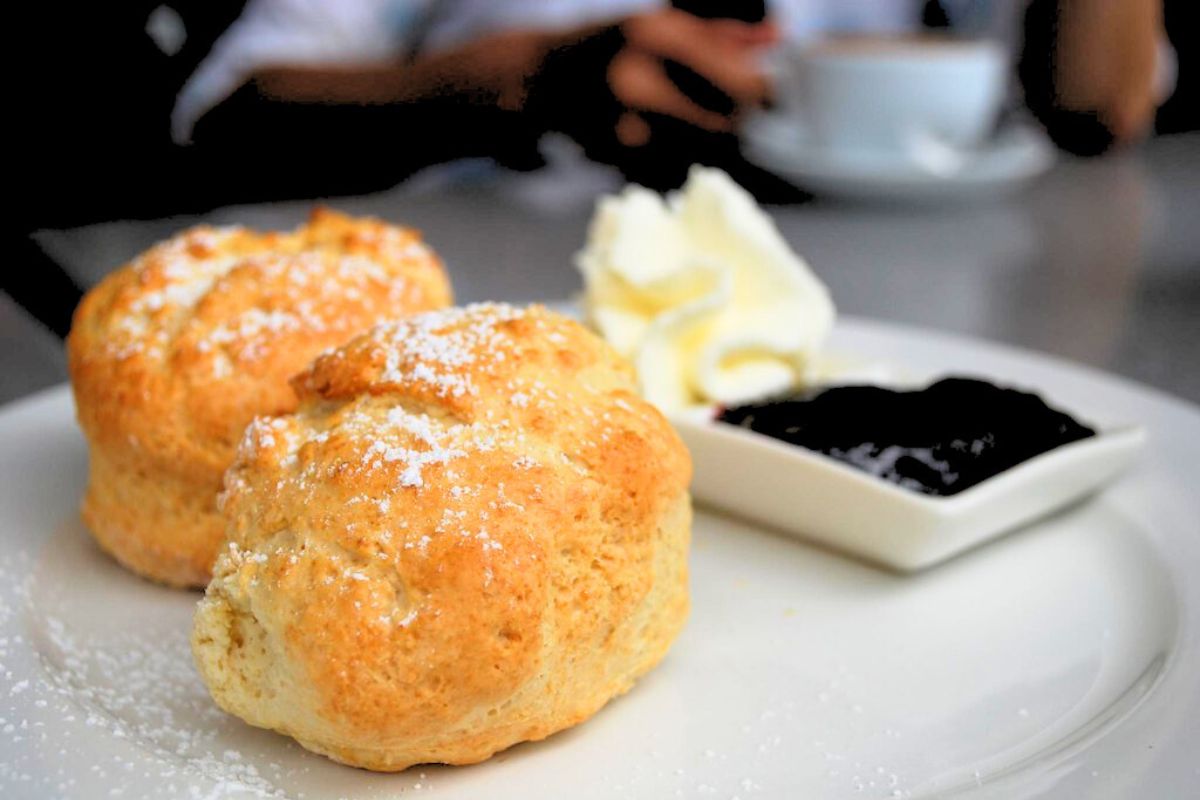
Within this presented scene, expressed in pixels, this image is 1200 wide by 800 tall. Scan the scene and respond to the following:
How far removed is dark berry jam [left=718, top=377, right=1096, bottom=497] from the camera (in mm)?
1645

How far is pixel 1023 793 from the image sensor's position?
1114mm

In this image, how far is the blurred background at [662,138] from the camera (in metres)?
3.11

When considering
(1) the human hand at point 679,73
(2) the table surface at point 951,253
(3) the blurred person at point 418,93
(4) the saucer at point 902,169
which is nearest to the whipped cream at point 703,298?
(2) the table surface at point 951,253

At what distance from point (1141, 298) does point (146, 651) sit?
260 centimetres

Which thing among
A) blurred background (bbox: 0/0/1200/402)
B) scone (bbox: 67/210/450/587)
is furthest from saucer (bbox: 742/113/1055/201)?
scone (bbox: 67/210/450/587)

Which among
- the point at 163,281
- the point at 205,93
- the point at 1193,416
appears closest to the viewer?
the point at 163,281

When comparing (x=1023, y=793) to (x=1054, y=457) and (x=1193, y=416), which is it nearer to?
(x=1054, y=457)

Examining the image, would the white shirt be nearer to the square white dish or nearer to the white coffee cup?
the white coffee cup

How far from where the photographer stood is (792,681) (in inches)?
54.5

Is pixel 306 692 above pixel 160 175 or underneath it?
above

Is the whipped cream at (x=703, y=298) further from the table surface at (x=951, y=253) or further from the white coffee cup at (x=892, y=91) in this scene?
the white coffee cup at (x=892, y=91)

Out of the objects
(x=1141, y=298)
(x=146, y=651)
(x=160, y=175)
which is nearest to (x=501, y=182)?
(x=160, y=175)

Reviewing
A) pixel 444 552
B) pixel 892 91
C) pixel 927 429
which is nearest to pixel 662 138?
pixel 892 91

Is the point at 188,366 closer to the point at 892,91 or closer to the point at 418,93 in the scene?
the point at 892,91
